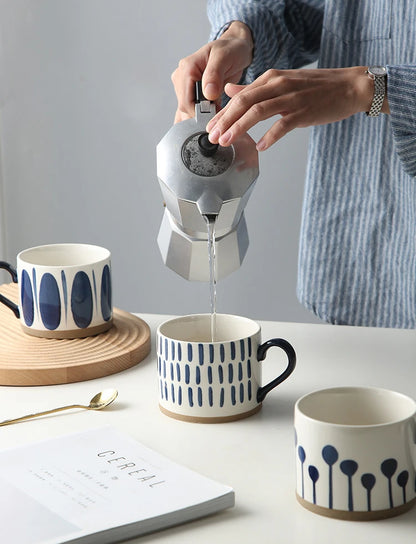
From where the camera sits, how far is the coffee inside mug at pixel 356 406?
64 centimetres

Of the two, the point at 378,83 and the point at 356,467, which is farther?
the point at 378,83

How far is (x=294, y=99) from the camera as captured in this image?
91 centimetres

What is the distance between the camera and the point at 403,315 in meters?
1.31

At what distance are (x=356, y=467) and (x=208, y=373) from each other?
0.69 feet

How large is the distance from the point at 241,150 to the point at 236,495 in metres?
0.36

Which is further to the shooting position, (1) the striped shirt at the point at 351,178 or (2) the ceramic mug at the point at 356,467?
(1) the striped shirt at the point at 351,178

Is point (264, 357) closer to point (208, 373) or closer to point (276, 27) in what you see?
point (208, 373)

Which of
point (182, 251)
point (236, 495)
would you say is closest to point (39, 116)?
point (182, 251)

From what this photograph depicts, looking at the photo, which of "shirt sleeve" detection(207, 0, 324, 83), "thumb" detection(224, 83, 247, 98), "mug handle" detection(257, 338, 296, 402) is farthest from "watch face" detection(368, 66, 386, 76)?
"mug handle" detection(257, 338, 296, 402)

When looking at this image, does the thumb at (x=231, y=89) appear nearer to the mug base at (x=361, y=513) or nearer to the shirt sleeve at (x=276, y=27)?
the shirt sleeve at (x=276, y=27)

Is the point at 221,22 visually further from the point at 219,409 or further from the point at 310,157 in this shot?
the point at 219,409

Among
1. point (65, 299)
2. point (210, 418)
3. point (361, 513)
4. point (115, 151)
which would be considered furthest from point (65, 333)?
point (115, 151)

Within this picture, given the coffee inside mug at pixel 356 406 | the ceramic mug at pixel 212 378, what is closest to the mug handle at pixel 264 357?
the ceramic mug at pixel 212 378

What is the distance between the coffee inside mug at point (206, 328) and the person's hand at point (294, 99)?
18 centimetres
